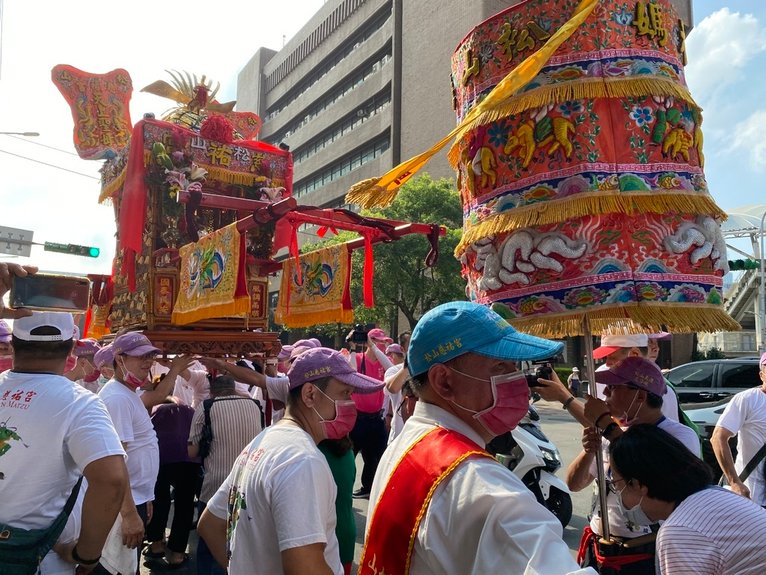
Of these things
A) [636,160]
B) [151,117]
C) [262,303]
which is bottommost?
[262,303]

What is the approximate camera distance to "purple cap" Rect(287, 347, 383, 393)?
2.71m

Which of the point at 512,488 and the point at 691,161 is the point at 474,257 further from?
the point at 512,488

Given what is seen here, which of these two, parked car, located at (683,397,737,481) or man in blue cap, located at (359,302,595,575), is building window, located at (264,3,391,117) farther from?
man in blue cap, located at (359,302,595,575)

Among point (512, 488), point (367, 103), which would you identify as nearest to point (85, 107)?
point (512, 488)

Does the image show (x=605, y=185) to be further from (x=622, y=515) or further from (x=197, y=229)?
(x=197, y=229)

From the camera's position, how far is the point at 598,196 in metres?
2.87

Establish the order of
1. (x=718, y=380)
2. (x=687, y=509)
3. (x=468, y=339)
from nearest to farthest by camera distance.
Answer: (x=468, y=339) → (x=687, y=509) → (x=718, y=380)

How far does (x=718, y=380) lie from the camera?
1034 cm

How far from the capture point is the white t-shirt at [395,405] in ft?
19.3

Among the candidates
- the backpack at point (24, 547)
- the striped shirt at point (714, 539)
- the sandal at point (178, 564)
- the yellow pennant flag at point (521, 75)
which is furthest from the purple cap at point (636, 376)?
the sandal at point (178, 564)

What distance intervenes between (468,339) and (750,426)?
4.09 meters

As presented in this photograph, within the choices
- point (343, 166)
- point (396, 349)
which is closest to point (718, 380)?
point (396, 349)

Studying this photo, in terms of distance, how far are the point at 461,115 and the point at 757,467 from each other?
3490mm

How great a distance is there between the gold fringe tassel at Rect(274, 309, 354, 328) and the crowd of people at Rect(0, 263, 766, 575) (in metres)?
2.34
